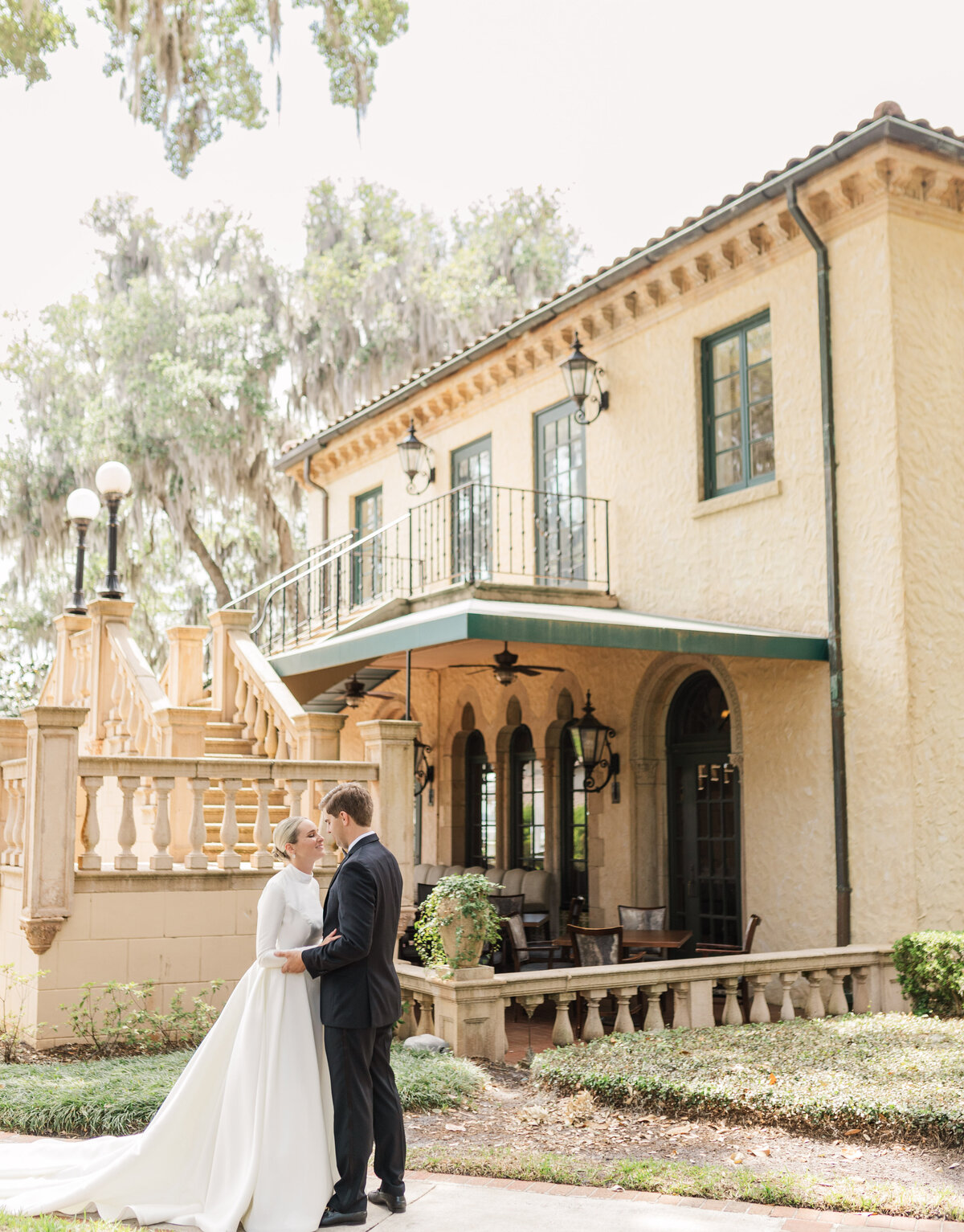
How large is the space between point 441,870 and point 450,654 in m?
3.48

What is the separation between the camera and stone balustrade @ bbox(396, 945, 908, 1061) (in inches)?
313

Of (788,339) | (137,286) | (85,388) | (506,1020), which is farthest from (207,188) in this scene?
(506,1020)

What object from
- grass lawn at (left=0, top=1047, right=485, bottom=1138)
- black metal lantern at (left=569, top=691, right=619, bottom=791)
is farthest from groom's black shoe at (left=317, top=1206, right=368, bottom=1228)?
black metal lantern at (left=569, top=691, right=619, bottom=791)

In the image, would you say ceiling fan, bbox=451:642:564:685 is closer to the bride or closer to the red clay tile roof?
the red clay tile roof

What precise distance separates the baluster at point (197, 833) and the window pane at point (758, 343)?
6.73 metres

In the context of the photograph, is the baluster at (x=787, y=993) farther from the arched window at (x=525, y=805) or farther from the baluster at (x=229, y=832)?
the arched window at (x=525, y=805)

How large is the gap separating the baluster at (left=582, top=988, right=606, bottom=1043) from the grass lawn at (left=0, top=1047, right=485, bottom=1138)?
1.07 metres

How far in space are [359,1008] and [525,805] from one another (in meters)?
10.9

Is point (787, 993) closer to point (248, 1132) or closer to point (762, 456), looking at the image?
point (762, 456)

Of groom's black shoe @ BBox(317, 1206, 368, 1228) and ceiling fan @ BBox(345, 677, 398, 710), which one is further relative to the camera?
ceiling fan @ BBox(345, 677, 398, 710)

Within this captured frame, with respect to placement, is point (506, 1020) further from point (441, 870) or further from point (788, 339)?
point (788, 339)

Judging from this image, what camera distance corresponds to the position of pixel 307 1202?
4531 millimetres

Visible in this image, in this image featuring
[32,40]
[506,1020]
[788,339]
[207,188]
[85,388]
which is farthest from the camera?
[207,188]

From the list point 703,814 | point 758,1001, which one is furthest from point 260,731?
point 758,1001
